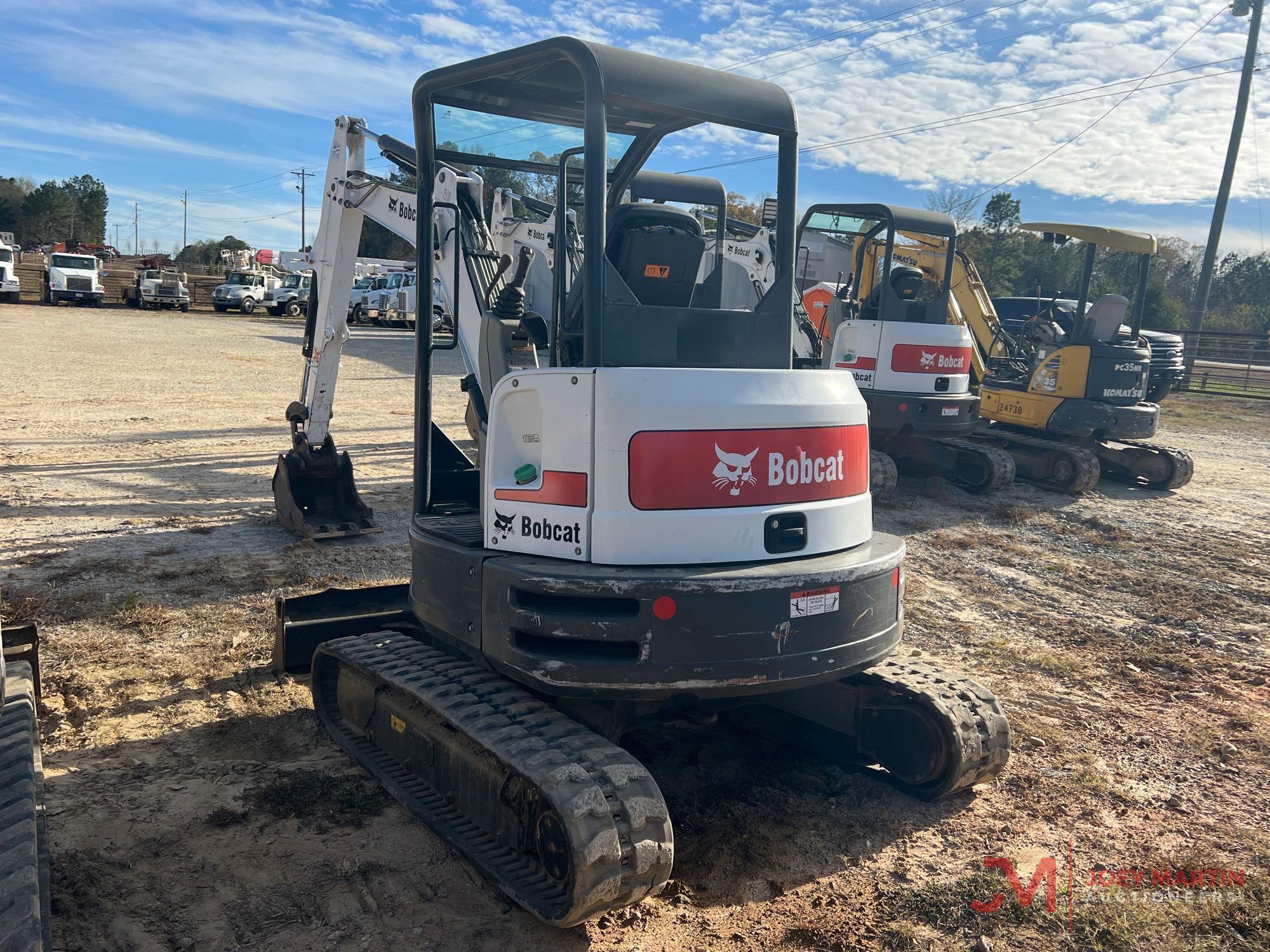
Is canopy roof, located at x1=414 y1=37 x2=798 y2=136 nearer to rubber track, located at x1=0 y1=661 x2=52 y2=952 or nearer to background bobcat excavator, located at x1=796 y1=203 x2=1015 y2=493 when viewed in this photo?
rubber track, located at x1=0 y1=661 x2=52 y2=952

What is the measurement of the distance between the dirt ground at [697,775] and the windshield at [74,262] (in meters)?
33.1

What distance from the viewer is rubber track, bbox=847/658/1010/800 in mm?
4094

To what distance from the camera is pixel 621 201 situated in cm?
515

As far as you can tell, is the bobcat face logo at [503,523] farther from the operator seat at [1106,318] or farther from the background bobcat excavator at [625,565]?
the operator seat at [1106,318]

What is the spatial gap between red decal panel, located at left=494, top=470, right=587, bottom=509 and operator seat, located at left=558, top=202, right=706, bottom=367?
0.53 m

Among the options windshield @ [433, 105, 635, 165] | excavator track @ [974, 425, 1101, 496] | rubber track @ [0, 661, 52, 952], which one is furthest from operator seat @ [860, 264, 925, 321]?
rubber track @ [0, 661, 52, 952]

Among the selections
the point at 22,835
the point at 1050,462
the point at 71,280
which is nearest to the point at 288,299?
the point at 71,280

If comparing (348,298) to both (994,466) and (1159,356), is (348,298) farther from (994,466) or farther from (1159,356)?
(1159,356)

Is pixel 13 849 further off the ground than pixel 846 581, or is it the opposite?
pixel 846 581

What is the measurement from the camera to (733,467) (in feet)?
11.6

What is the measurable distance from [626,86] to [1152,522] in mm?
9367

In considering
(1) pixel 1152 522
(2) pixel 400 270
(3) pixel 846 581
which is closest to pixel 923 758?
(3) pixel 846 581

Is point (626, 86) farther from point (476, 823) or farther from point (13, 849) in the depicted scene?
point (13, 849)

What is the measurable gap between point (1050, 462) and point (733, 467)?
10.1 m
